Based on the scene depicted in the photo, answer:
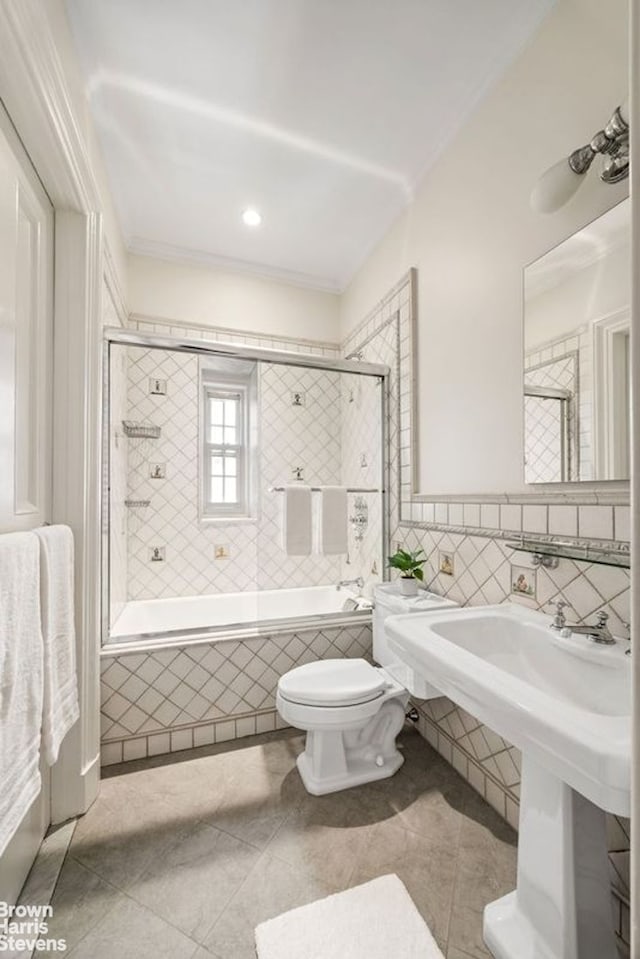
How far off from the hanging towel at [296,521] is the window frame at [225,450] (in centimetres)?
79

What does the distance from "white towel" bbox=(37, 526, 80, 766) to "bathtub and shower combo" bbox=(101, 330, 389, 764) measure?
557 mm

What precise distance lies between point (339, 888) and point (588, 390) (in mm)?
1681

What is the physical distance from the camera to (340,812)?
1524 mm

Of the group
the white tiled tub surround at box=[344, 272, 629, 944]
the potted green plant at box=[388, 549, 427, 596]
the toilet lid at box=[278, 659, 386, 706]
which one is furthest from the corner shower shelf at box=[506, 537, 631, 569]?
the toilet lid at box=[278, 659, 386, 706]

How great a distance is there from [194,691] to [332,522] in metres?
1.05

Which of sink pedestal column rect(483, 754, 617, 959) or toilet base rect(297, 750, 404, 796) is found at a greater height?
sink pedestal column rect(483, 754, 617, 959)

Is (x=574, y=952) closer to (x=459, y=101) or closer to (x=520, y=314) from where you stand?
(x=520, y=314)

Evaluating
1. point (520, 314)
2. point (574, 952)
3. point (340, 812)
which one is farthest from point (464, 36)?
point (340, 812)

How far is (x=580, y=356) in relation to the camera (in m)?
1.25

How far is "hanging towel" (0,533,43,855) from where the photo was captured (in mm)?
888

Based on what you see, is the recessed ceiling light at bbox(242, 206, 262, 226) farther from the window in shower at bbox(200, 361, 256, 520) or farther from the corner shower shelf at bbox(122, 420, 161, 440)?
the corner shower shelf at bbox(122, 420, 161, 440)

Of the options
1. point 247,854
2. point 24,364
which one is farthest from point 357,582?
point 24,364

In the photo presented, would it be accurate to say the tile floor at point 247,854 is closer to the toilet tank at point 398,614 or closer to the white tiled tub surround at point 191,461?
the toilet tank at point 398,614

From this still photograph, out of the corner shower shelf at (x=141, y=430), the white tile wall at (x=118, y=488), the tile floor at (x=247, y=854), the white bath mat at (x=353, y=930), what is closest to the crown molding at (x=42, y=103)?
the white tile wall at (x=118, y=488)
